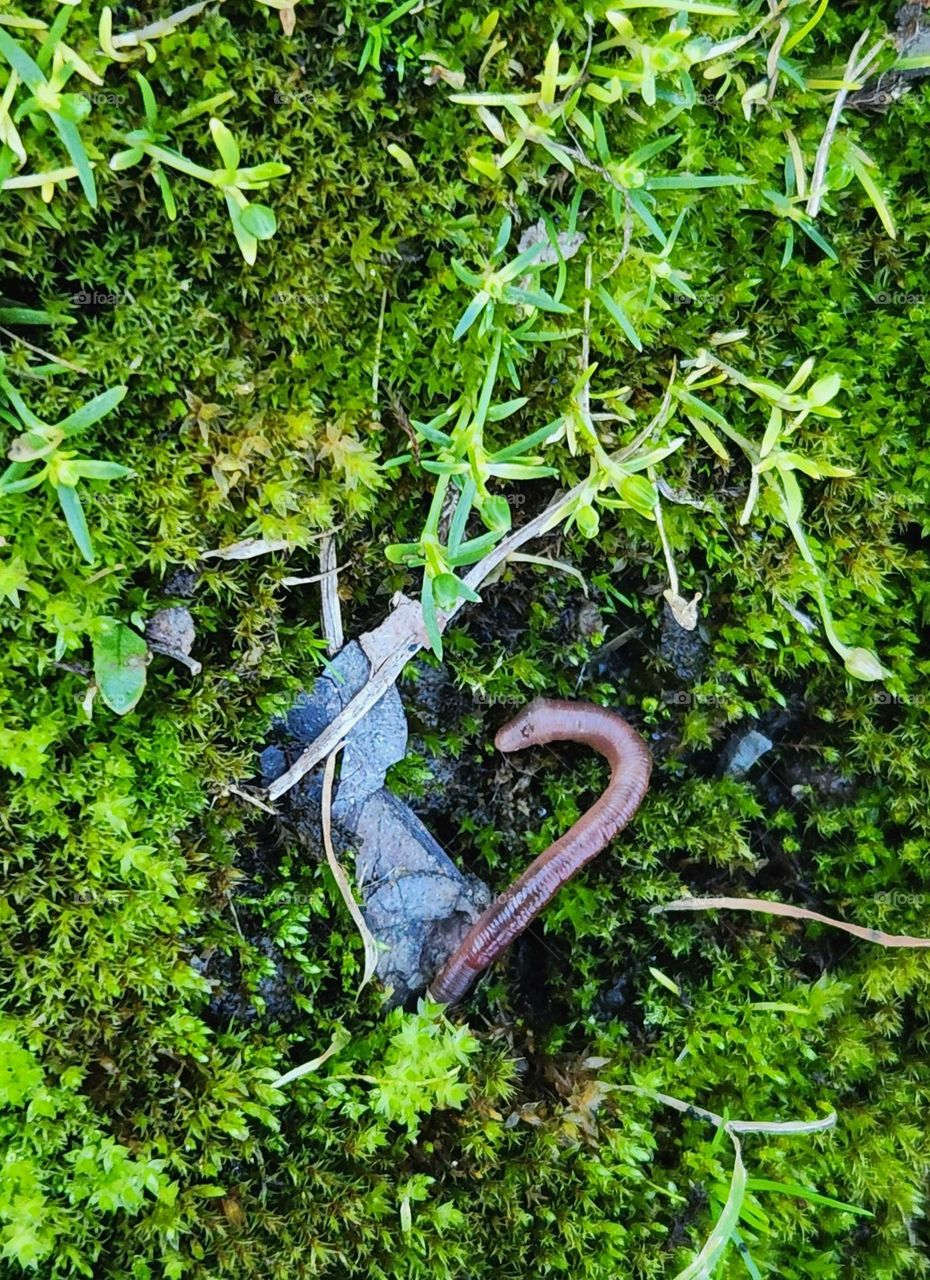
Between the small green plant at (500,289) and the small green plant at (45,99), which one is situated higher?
the small green plant at (45,99)

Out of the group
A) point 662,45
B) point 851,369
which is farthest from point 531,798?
point 662,45

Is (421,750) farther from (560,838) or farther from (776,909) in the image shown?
(776,909)

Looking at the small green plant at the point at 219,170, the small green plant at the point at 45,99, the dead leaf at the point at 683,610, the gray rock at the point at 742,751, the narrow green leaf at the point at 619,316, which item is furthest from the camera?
the gray rock at the point at 742,751

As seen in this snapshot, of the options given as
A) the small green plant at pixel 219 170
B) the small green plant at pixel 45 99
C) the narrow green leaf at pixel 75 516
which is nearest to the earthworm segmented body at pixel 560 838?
the narrow green leaf at pixel 75 516

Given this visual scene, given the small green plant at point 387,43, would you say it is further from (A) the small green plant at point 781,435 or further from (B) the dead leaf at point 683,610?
(B) the dead leaf at point 683,610

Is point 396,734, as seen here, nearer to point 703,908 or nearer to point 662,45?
point 703,908

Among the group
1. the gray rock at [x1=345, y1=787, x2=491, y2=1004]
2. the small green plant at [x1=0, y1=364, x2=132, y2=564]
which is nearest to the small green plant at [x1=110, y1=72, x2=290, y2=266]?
the small green plant at [x1=0, y1=364, x2=132, y2=564]

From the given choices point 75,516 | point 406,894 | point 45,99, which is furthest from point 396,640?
point 45,99
